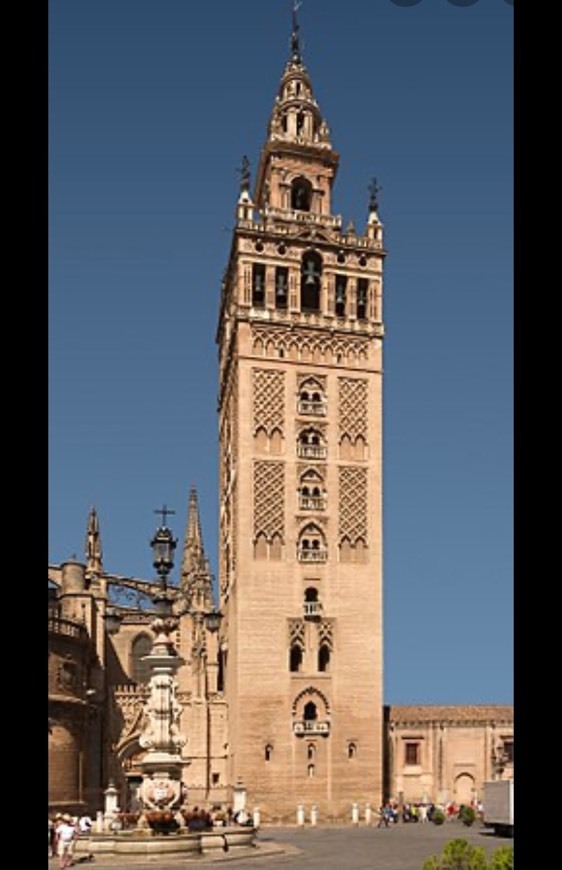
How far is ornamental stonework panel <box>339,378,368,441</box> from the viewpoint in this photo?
150ft

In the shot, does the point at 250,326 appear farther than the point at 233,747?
Yes

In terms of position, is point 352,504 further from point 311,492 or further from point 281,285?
point 281,285

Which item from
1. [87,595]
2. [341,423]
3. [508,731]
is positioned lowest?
[508,731]

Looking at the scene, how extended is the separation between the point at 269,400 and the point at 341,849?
19114 millimetres

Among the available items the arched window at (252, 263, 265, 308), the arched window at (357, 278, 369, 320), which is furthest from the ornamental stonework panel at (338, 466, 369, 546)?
the arched window at (252, 263, 265, 308)

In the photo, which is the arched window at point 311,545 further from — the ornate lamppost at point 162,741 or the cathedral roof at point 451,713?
the ornate lamppost at point 162,741

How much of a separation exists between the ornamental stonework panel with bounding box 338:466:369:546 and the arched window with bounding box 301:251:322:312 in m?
6.53

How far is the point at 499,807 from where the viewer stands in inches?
1336

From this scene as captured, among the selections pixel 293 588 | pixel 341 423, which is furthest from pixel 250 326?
pixel 293 588

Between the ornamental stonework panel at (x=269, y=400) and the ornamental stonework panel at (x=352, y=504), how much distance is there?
9.86 ft

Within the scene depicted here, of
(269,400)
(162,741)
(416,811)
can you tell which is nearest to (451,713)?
(416,811)
